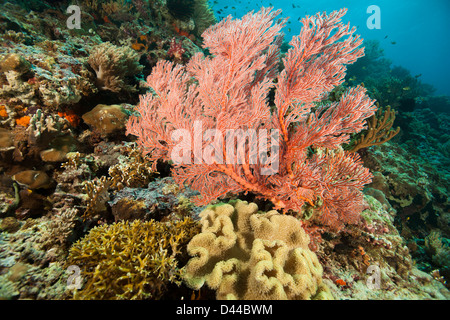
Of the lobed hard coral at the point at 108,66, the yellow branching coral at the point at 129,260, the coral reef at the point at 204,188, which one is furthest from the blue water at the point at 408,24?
the yellow branching coral at the point at 129,260

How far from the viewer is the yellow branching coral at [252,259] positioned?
6.95ft

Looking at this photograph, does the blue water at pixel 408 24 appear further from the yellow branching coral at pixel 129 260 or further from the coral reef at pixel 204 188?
the yellow branching coral at pixel 129 260

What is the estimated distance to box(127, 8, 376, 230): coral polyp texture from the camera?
8.20 ft

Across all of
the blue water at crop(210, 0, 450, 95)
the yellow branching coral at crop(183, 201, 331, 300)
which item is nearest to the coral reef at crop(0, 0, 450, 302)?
the yellow branching coral at crop(183, 201, 331, 300)

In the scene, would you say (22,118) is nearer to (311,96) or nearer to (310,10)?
(311,96)

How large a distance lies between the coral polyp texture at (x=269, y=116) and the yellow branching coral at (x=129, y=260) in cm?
79

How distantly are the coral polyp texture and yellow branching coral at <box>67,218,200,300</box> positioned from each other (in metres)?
0.79

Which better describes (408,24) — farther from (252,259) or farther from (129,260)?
(129,260)

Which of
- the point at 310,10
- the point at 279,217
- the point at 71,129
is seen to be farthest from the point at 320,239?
the point at 310,10

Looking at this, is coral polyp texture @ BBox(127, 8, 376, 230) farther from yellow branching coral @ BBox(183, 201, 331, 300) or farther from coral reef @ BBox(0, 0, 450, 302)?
yellow branching coral @ BBox(183, 201, 331, 300)

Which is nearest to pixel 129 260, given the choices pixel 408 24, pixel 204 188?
pixel 204 188

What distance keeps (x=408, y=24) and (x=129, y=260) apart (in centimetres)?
15330

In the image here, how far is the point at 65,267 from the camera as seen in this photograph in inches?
96.6

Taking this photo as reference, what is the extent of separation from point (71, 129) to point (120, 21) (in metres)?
8.63
